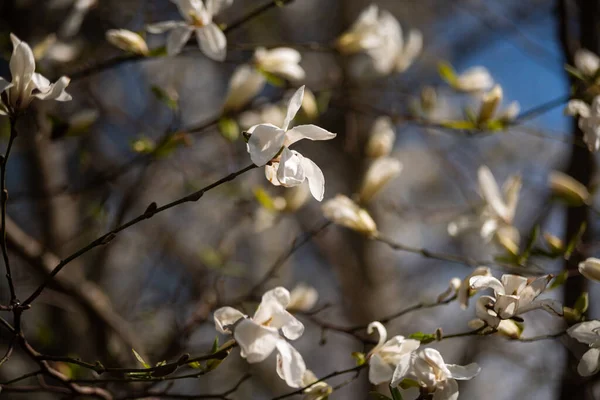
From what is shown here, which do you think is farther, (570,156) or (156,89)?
(570,156)

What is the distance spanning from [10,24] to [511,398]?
2.26m

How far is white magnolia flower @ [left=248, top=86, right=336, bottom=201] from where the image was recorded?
552 millimetres

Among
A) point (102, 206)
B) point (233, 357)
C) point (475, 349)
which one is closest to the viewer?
point (102, 206)

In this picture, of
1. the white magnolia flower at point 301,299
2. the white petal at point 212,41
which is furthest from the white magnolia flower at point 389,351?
the white petal at point 212,41

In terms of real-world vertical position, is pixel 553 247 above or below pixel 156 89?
below

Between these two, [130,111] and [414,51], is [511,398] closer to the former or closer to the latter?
[414,51]

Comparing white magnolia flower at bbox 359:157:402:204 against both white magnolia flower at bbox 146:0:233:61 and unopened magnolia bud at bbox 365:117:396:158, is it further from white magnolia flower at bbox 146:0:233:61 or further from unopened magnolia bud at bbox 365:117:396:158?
white magnolia flower at bbox 146:0:233:61

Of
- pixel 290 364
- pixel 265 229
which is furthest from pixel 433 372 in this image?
pixel 265 229

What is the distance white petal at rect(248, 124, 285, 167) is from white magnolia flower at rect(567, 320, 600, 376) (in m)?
0.37

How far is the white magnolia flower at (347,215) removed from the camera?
930mm

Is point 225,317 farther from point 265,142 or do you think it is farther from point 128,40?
point 128,40

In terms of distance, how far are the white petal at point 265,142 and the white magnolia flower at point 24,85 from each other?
23cm

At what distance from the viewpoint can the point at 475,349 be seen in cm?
203

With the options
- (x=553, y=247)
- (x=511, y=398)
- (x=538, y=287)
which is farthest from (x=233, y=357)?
(x=538, y=287)
